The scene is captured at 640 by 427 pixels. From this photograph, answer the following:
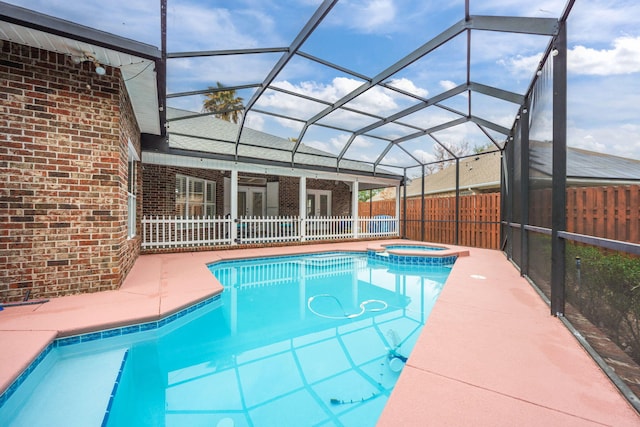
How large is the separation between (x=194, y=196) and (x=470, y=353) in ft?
32.5

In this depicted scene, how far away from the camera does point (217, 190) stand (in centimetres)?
1163

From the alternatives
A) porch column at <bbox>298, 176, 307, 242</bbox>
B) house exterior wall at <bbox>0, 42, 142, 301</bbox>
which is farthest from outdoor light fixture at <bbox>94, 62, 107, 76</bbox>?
porch column at <bbox>298, 176, 307, 242</bbox>

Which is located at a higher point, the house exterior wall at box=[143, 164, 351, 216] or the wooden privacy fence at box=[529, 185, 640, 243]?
the house exterior wall at box=[143, 164, 351, 216]

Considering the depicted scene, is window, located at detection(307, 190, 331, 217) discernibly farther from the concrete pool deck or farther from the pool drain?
the concrete pool deck

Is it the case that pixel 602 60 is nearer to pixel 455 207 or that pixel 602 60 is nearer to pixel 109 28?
pixel 109 28

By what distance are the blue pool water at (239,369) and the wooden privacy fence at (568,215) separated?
1981mm

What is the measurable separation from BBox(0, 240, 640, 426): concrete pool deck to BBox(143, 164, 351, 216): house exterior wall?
4.94m

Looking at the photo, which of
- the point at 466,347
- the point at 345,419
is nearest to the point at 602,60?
the point at 466,347

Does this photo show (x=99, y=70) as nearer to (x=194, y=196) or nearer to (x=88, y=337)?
(x=88, y=337)

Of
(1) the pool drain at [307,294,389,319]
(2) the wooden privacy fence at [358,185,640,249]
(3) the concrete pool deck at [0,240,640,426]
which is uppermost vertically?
(2) the wooden privacy fence at [358,185,640,249]

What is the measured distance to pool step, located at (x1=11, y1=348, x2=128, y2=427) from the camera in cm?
192

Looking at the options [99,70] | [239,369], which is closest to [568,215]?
[239,369]

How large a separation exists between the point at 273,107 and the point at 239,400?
653 centimetres

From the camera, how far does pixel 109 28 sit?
10.9ft
